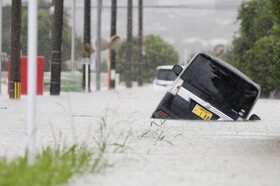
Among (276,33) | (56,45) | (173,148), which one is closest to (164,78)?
(56,45)

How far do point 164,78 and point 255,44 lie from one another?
8.50m

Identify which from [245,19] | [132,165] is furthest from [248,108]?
[245,19]

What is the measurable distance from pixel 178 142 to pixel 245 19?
37002 mm

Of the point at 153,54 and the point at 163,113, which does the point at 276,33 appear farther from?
the point at 153,54

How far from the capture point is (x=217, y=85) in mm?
21188

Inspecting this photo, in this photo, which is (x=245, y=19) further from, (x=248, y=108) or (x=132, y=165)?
(x=132, y=165)

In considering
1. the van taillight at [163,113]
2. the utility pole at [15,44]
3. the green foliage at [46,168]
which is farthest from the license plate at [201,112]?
the utility pole at [15,44]

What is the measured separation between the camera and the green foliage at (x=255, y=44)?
47344mm

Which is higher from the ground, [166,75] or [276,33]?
[276,33]

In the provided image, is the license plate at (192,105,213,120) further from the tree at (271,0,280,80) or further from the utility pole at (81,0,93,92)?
the utility pole at (81,0,93,92)

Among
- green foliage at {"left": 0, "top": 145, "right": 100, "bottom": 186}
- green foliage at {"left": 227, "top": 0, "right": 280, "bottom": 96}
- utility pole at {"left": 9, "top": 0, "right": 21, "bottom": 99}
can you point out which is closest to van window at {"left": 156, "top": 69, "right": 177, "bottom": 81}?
green foliage at {"left": 227, "top": 0, "right": 280, "bottom": 96}

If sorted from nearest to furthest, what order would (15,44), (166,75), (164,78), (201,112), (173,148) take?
(173,148)
(201,112)
(15,44)
(166,75)
(164,78)

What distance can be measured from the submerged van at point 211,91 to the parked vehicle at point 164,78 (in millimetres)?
32831

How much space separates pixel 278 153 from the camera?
563 inches
